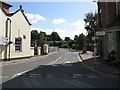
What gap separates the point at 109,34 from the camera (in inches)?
662

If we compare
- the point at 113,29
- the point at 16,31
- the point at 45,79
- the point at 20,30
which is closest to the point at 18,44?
the point at 16,31

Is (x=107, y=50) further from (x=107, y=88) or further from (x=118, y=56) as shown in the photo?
(x=107, y=88)

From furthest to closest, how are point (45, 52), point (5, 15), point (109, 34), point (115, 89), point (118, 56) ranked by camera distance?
point (45, 52), point (5, 15), point (109, 34), point (118, 56), point (115, 89)

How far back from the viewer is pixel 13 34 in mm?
22328

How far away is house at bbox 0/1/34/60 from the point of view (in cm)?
2024

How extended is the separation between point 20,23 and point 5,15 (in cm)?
364

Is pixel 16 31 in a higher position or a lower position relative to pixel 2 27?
lower

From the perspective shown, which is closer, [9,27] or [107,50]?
[107,50]

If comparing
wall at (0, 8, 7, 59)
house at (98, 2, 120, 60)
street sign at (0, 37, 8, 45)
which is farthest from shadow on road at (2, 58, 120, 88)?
wall at (0, 8, 7, 59)

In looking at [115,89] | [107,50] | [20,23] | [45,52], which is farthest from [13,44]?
[115,89]

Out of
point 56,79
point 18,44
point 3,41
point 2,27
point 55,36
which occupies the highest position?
point 55,36

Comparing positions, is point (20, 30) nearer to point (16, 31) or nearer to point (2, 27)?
point (16, 31)

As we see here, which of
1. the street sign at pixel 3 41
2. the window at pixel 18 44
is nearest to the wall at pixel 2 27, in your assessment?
the street sign at pixel 3 41

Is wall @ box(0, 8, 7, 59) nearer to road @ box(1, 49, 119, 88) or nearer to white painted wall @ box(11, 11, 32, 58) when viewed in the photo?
white painted wall @ box(11, 11, 32, 58)
